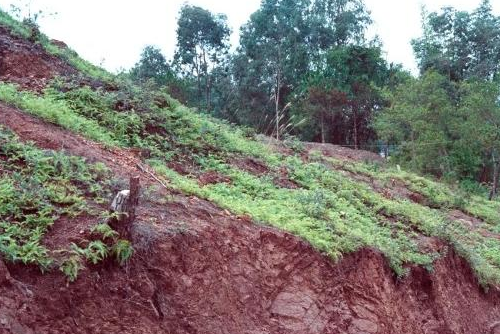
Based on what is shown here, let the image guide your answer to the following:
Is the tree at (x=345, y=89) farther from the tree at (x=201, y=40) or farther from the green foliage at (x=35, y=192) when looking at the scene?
the green foliage at (x=35, y=192)

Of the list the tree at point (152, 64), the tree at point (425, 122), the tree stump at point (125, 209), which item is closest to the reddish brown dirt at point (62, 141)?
the tree stump at point (125, 209)

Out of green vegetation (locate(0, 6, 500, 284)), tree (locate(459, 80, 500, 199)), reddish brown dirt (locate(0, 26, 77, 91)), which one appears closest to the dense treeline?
tree (locate(459, 80, 500, 199))

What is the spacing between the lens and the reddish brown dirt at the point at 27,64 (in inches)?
336

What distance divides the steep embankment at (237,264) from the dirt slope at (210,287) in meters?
0.01

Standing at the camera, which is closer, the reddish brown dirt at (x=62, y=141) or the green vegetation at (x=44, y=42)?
the reddish brown dirt at (x=62, y=141)

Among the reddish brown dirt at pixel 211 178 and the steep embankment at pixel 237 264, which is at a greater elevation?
the reddish brown dirt at pixel 211 178

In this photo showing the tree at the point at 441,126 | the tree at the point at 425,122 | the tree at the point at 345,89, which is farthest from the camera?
the tree at the point at 345,89

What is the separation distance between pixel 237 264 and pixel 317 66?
2100 cm

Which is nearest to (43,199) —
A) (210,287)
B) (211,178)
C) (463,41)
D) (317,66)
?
(210,287)

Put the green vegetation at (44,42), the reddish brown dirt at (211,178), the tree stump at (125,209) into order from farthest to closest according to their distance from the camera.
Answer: the green vegetation at (44,42) < the reddish brown dirt at (211,178) < the tree stump at (125,209)

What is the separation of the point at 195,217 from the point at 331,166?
24.1 feet

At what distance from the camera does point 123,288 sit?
4.02 meters

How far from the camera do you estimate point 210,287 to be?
4.72m

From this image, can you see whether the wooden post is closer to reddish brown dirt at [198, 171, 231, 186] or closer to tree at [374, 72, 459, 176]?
reddish brown dirt at [198, 171, 231, 186]
